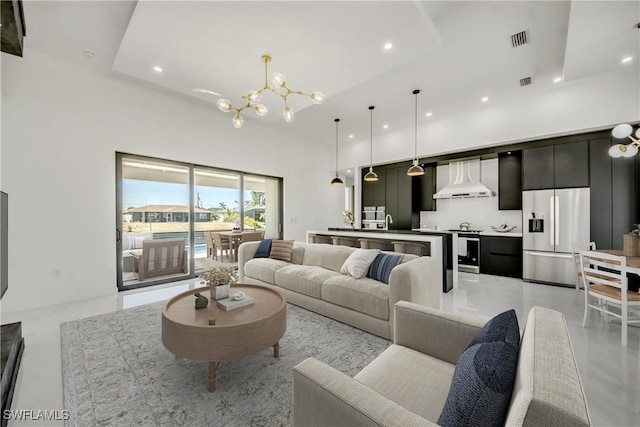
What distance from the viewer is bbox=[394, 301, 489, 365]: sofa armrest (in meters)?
1.43

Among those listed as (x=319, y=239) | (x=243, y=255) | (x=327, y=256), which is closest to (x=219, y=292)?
(x=327, y=256)

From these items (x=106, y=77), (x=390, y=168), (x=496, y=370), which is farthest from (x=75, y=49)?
(x=390, y=168)

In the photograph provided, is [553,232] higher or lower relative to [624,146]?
lower

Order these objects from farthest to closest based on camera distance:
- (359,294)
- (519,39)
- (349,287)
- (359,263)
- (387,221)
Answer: (387,221)
(519,39)
(359,263)
(349,287)
(359,294)

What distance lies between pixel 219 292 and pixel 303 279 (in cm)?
113

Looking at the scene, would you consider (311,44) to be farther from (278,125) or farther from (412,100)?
(278,125)

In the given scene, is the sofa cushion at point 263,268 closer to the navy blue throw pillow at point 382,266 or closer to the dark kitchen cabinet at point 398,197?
the navy blue throw pillow at point 382,266

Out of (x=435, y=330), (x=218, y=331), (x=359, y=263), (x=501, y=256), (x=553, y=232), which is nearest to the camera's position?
(x=435, y=330)

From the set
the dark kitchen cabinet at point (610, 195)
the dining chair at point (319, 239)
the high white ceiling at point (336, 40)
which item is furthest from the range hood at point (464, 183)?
the dining chair at point (319, 239)

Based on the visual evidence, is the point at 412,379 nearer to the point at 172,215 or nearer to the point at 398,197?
the point at 172,215

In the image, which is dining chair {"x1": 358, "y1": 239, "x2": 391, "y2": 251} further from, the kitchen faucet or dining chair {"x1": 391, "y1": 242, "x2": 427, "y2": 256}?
the kitchen faucet

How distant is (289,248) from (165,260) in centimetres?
257

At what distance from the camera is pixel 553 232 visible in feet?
15.3

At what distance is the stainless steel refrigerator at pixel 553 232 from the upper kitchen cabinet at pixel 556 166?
5.8 inches
